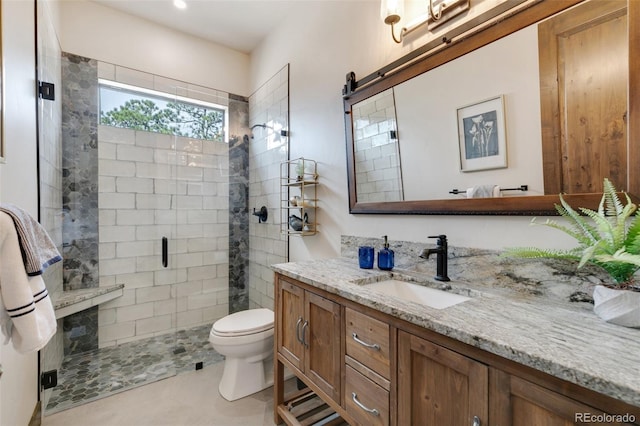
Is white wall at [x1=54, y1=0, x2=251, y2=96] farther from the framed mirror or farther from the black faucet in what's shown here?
the black faucet

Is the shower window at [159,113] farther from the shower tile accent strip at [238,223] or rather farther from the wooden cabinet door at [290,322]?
the wooden cabinet door at [290,322]

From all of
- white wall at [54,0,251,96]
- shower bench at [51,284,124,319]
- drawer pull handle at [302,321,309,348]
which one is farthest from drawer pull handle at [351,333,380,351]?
white wall at [54,0,251,96]

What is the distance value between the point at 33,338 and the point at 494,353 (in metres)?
1.39

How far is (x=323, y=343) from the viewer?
1.37m

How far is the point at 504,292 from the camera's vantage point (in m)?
1.17

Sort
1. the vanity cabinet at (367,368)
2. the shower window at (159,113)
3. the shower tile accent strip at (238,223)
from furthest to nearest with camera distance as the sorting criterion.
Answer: the shower tile accent strip at (238,223), the shower window at (159,113), the vanity cabinet at (367,368)

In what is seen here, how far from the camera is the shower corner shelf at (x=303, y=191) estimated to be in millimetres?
2274

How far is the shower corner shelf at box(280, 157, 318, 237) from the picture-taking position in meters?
2.27

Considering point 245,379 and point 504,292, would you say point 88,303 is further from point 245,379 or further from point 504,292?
point 504,292

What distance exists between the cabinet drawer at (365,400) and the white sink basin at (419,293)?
40 centimetres

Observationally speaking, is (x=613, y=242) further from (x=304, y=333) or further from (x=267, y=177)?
(x=267, y=177)

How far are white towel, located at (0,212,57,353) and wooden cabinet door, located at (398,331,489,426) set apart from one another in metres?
1.22

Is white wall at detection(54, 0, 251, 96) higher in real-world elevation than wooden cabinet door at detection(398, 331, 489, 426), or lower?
higher

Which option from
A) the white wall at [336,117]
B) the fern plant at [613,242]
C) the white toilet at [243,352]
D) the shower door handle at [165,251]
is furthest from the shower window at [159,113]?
the fern plant at [613,242]
